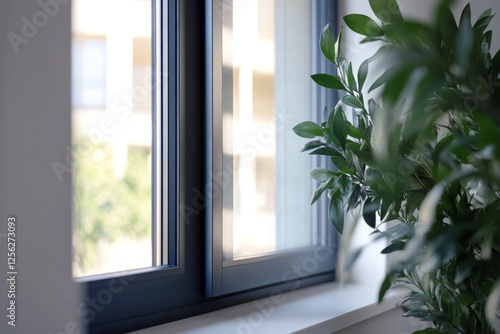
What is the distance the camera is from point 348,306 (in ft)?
4.79

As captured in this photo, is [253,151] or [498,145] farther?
[253,151]

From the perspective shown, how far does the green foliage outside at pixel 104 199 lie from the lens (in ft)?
3.62

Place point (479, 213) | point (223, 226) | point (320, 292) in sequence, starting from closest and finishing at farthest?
point (479, 213) < point (223, 226) < point (320, 292)

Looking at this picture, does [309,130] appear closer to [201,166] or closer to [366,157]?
[366,157]

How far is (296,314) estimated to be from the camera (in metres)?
1.34

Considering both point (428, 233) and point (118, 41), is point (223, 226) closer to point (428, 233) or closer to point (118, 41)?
point (118, 41)

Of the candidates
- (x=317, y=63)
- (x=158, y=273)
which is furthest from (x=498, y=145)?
(x=317, y=63)

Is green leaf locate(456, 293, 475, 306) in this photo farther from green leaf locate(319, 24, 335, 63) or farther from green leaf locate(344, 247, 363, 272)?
green leaf locate(319, 24, 335, 63)

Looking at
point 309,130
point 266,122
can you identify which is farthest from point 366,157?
point 266,122

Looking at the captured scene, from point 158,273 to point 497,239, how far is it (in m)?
0.80

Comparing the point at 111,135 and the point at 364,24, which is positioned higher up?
the point at 364,24

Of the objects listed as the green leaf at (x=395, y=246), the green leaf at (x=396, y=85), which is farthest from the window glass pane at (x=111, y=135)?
the green leaf at (x=396, y=85)
